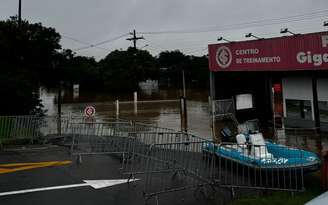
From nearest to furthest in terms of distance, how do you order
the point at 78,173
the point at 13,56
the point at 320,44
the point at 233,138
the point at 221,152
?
the point at 78,173 → the point at 221,152 → the point at 233,138 → the point at 320,44 → the point at 13,56

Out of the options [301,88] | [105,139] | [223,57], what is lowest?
[105,139]

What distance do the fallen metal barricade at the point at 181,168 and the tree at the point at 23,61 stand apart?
46.0 ft

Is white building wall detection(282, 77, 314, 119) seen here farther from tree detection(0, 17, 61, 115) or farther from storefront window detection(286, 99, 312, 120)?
tree detection(0, 17, 61, 115)

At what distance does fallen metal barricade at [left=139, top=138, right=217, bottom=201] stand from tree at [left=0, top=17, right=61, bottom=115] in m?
14.0

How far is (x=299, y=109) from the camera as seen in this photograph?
24.9 meters

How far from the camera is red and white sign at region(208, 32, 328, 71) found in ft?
69.9

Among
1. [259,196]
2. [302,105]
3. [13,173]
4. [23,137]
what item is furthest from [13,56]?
[259,196]

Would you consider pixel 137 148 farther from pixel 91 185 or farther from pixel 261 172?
pixel 261 172

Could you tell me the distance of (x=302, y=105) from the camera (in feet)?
80.7

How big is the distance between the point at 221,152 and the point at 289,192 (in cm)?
331

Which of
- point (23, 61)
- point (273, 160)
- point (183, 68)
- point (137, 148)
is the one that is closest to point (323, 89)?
point (273, 160)

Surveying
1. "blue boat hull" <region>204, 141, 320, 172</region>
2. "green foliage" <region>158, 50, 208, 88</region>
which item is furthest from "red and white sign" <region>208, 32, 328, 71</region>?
"green foliage" <region>158, 50, 208, 88</region>

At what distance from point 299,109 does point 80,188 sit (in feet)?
62.0

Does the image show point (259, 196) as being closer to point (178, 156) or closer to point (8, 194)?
point (178, 156)
